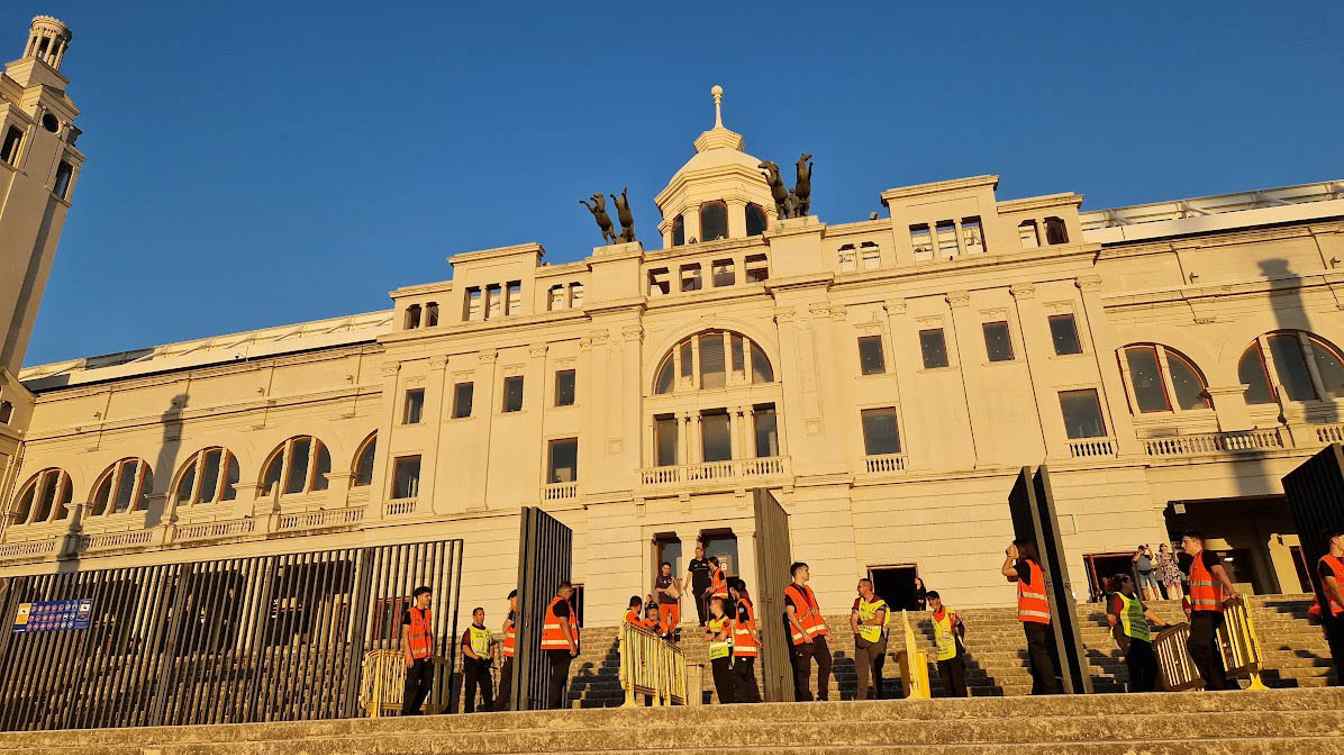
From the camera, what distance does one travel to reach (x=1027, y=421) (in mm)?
30750

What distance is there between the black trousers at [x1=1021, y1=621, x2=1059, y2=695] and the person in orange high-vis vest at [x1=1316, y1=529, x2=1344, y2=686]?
3331 millimetres

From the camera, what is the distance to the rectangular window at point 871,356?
33.0 meters

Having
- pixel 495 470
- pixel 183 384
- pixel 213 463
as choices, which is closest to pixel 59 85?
pixel 183 384

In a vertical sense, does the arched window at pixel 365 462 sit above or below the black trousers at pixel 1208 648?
above

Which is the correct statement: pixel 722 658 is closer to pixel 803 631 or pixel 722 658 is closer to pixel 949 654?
pixel 803 631

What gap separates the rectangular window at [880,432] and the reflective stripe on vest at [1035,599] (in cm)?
1858

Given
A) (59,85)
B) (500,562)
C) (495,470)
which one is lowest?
(500,562)

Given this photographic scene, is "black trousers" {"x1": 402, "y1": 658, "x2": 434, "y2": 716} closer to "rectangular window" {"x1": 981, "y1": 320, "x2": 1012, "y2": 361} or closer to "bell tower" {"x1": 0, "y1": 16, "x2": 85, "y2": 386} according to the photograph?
"rectangular window" {"x1": 981, "y1": 320, "x2": 1012, "y2": 361}

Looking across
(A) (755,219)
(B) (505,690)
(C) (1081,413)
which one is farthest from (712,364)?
(B) (505,690)

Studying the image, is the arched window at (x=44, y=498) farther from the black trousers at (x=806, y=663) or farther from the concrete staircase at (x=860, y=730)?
the black trousers at (x=806, y=663)

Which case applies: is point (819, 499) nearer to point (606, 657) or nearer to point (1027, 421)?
point (1027, 421)

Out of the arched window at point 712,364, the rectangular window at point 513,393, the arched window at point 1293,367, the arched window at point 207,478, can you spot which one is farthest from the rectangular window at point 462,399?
the arched window at point 1293,367

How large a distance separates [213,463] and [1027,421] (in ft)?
114

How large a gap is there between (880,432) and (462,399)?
16540mm
